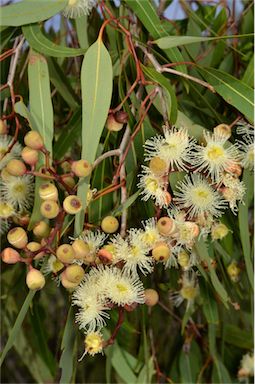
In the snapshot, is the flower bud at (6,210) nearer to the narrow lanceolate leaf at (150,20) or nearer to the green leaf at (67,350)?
the green leaf at (67,350)

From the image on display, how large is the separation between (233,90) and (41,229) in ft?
1.05

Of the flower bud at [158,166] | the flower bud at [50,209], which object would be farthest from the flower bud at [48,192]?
the flower bud at [158,166]

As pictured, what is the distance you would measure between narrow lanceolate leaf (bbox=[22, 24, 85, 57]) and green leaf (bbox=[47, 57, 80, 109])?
0.33 feet

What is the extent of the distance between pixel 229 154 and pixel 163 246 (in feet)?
0.48

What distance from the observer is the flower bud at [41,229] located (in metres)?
0.89

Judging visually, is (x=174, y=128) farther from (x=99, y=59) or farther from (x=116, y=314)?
(x=116, y=314)

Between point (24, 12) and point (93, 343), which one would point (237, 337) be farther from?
point (24, 12)

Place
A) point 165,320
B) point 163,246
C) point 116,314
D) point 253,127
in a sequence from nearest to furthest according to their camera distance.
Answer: point 163,246 < point 253,127 < point 116,314 < point 165,320

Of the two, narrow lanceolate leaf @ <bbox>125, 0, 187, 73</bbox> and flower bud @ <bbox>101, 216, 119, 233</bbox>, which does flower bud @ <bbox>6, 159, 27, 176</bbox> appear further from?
narrow lanceolate leaf @ <bbox>125, 0, 187, 73</bbox>

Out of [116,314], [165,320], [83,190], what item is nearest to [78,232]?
[83,190]

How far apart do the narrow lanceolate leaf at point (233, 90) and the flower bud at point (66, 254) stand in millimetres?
311

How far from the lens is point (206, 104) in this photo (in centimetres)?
105

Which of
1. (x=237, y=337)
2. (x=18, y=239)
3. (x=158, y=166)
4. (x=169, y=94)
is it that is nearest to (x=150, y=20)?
(x=169, y=94)

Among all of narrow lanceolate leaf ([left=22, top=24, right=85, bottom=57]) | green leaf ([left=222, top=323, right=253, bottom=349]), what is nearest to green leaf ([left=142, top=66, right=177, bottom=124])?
narrow lanceolate leaf ([left=22, top=24, right=85, bottom=57])
